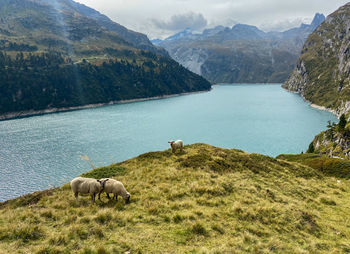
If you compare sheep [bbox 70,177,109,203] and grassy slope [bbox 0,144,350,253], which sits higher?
sheep [bbox 70,177,109,203]

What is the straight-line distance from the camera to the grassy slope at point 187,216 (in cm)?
1042

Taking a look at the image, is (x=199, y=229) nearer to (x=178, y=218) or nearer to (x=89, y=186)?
(x=178, y=218)

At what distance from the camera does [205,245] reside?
1061 centimetres

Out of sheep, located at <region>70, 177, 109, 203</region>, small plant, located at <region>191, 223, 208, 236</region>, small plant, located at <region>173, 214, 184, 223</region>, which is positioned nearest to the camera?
small plant, located at <region>191, 223, 208, 236</region>

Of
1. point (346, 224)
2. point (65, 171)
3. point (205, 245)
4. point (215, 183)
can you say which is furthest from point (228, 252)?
point (65, 171)

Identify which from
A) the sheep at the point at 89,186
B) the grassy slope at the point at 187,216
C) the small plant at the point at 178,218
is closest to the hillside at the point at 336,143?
the grassy slope at the point at 187,216

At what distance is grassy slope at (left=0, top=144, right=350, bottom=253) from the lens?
1042 cm

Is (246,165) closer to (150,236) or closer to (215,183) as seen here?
(215,183)

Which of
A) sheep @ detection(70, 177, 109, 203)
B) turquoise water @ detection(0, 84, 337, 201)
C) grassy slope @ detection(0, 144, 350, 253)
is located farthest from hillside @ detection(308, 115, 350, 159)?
sheep @ detection(70, 177, 109, 203)

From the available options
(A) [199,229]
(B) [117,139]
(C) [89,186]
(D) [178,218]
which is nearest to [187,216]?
(D) [178,218]

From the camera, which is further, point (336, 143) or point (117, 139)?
point (117, 139)

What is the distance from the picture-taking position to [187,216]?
1307 centimetres

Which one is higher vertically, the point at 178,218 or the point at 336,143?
the point at 178,218

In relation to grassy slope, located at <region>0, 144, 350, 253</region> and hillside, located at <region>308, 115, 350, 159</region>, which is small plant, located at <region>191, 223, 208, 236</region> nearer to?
grassy slope, located at <region>0, 144, 350, 253</region>
